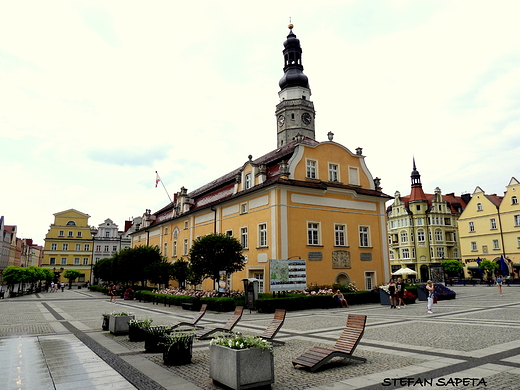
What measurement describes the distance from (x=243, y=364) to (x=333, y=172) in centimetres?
2656

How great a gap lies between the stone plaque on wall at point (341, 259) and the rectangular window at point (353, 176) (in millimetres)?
6403

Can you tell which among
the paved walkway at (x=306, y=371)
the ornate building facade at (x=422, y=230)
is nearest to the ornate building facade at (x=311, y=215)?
the paved walkway at (x=306, y=371)

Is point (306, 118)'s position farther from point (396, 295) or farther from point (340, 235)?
point (396, 295)

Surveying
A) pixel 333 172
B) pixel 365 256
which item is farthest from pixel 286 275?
pixel 333 172

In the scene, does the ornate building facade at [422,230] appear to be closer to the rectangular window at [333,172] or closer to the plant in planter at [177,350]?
the rectangular window at [333,172]

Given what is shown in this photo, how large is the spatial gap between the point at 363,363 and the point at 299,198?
20919 mm

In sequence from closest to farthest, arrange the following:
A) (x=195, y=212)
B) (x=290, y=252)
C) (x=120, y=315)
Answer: (x=120, y=315), (x=290, y=252), (x=195, y=212)

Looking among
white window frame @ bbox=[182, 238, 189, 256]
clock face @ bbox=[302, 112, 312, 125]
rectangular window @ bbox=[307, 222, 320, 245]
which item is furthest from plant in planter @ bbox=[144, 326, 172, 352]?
clock face @ bbox=[302, 112, 312, 125]

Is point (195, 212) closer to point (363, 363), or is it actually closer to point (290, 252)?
point (290, 252)

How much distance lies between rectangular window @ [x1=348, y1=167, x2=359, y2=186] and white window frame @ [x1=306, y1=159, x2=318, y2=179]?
3.75 metres

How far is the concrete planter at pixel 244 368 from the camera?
6.67 m

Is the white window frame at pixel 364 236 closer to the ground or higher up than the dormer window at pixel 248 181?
closer to the ground

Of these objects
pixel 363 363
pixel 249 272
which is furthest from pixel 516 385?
pixel 249 272

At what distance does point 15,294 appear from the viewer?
144ft
